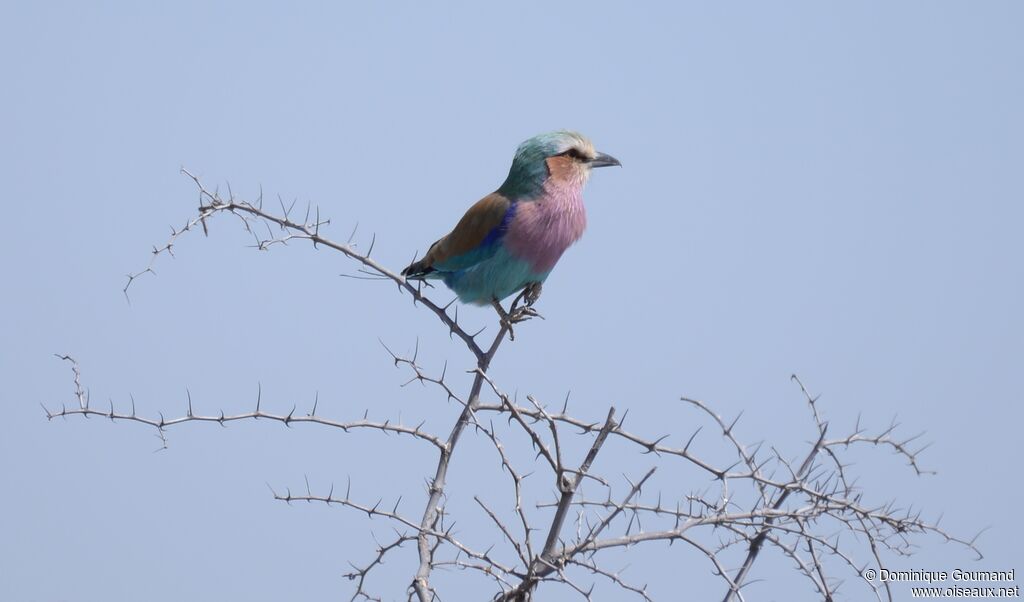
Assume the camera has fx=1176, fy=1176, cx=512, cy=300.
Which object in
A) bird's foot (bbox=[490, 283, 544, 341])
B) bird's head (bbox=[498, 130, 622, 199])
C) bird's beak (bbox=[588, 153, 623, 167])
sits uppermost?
bird's beak (bbox=[588, 153, 623, 167])

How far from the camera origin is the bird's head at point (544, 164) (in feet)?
15.6

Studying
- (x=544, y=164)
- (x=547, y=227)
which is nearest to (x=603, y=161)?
(x=544, y=164)

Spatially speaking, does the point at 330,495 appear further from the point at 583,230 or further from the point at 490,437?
the point at 583,230

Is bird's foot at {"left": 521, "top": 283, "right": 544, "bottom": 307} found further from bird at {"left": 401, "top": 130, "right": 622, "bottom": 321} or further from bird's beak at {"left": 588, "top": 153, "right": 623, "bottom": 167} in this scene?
bird's beak at {"left": 588, "top": 153, "right": 623, "bottom": 167}

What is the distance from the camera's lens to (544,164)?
476 centimetres

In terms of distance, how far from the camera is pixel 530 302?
4.67 m

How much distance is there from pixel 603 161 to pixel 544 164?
0.34 m

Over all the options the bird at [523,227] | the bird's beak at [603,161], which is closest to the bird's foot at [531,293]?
the bird at [523,227]

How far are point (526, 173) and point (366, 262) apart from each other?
3.85 feet

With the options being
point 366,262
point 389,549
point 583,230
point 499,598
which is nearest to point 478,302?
point 583,230

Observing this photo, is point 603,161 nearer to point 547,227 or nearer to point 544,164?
point 544,164

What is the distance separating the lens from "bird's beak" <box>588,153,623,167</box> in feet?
16.2

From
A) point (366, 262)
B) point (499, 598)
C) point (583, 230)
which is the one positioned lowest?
point (499, 598)

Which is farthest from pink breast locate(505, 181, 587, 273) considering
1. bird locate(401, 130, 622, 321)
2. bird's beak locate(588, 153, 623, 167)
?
bird's beak locate(588, 153, 623, 167)
